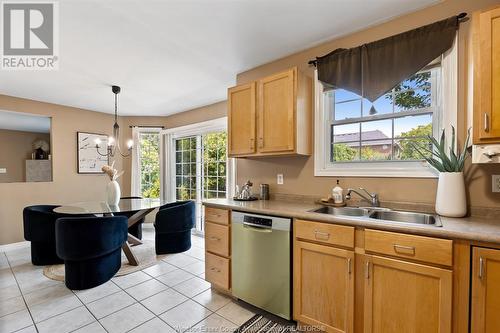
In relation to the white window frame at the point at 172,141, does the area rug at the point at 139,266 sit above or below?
below

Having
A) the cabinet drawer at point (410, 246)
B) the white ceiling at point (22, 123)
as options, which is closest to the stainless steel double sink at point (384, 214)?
the cabinet drawer at point (410, 246)

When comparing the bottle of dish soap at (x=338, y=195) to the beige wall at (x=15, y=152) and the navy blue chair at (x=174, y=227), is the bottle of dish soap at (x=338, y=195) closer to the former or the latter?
the navy blue chair at (x=174, y=227)

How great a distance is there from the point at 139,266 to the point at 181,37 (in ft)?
8.87

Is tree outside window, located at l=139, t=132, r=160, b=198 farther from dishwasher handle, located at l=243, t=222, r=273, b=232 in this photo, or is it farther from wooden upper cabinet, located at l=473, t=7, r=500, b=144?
wooden upper cabinet, located at l=473, t=7, r=500, b=144

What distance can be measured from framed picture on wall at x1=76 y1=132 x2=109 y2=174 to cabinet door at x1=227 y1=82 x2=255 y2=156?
3.17m

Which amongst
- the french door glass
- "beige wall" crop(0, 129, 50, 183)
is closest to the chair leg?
the french door glass

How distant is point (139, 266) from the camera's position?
2959 millimetres

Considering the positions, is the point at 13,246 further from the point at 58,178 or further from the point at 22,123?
the point at 22,123

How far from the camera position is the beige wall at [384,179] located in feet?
5.21

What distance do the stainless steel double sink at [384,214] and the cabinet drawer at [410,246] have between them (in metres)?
0.22

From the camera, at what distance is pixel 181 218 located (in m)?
3.38

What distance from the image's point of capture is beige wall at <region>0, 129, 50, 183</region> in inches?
224

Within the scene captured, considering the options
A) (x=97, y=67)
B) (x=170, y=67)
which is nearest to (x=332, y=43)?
(x=170, y=67)
